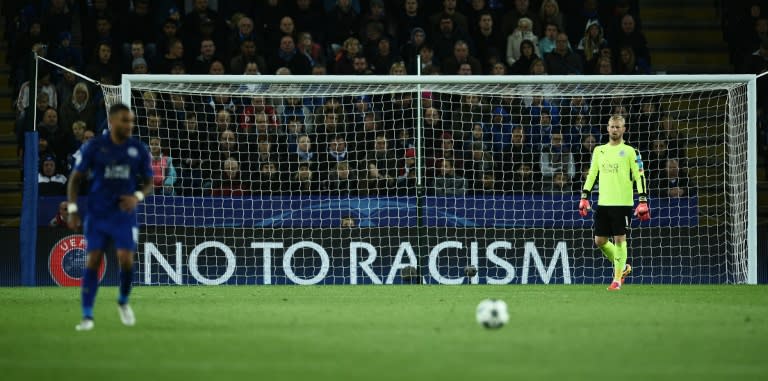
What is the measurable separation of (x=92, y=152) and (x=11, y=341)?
1.54 metres

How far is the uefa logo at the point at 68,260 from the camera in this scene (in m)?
14.2

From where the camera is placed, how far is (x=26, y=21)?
17.4 m

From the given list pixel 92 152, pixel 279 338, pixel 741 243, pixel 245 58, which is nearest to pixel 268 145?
pixel 245 58

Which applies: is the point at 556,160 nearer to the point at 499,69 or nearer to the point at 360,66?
the point at 499,69

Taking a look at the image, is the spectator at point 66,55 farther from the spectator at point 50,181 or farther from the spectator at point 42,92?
the spectator at point 50,181

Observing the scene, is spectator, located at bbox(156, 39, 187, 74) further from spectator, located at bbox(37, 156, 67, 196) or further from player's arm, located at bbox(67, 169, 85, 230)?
player's arm, located at bbox(67, 169, 85, 230)

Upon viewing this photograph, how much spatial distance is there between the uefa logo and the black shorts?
5.86 m

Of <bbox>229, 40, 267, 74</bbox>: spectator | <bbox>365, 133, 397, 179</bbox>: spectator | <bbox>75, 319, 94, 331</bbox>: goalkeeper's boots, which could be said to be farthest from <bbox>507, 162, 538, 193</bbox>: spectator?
<bbox>75, 319, 94, 331</bbox>: goalkeeper's boots

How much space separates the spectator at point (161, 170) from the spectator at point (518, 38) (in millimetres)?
5320

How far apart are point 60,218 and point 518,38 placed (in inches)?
277

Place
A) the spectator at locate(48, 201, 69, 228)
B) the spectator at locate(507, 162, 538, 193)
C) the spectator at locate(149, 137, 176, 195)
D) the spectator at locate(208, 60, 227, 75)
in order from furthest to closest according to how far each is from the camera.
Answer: the spectator at locate(208, 60, 227, 75) < the spectator at locate(507, 162, 538, 193) < the spectator at locate(149, 137, 176, 195) < the spectator at locate(48, 201, 69, 228)

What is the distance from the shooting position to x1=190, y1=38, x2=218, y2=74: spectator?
16375 mm

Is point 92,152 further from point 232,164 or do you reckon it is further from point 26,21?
point 26,21

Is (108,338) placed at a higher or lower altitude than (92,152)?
lower
